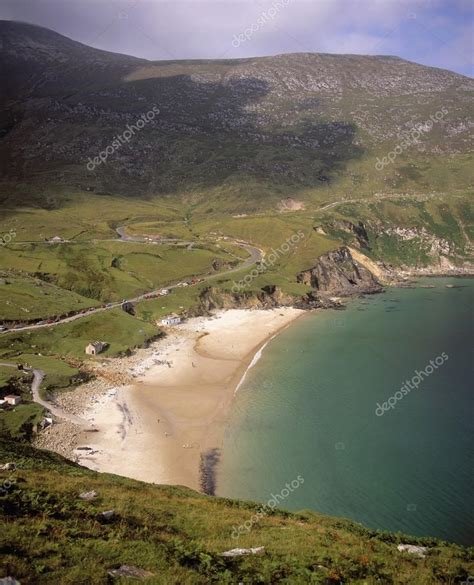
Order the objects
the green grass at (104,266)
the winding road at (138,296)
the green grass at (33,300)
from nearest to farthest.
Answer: the winding road at (138,296) < the green grass at (33,300) < the green grass at (104,266)

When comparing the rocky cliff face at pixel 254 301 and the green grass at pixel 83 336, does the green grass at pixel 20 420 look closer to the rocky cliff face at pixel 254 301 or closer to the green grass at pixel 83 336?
the green grass at pixel 83 336

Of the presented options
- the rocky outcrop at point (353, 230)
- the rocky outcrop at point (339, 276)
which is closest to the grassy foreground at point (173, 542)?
the rocky outcrop at point (339, 276)

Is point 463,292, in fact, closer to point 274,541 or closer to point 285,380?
point 285,380

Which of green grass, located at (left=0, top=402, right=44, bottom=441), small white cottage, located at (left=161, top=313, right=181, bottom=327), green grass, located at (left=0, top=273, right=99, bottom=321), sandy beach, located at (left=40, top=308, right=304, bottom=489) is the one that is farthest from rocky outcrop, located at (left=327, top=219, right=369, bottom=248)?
green grass, located at (left=0, top=402, right=44, bottom=441)

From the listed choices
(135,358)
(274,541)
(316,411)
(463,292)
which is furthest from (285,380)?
(463,292)

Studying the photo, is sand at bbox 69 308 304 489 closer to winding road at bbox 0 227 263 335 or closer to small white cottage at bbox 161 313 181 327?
small white cottage at bbox 161 313 181 327

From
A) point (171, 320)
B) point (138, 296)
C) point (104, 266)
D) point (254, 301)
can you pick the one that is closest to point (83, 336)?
point (171, 320)
